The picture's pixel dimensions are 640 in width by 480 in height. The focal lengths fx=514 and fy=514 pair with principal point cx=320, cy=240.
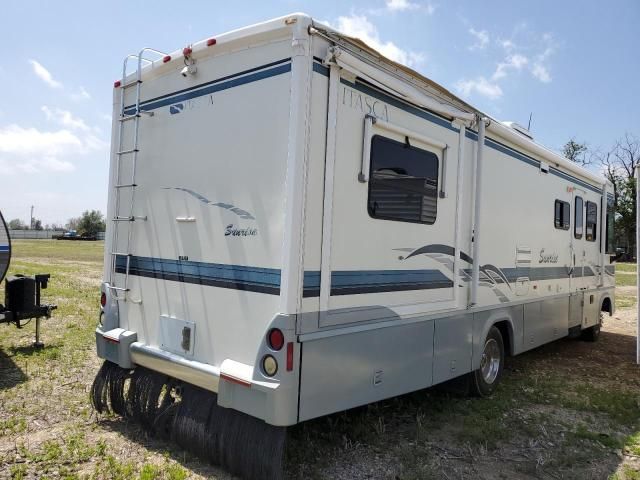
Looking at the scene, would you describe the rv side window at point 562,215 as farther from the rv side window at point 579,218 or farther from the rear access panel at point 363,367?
the rear access panel at point 363,367

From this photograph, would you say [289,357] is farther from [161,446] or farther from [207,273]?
[161,446]

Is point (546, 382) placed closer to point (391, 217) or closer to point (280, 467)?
point (391, 217)

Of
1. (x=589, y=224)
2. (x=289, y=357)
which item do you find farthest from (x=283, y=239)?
(x=589, y=224)

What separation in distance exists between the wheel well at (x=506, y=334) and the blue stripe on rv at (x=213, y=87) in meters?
3.73

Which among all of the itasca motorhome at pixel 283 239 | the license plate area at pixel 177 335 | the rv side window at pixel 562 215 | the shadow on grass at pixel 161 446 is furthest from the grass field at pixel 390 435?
the rv side window at pixel 562 215

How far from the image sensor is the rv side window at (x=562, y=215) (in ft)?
22.1

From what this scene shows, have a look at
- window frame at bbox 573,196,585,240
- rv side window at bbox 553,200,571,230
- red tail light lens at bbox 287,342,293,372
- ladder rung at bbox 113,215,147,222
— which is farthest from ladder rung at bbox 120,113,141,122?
window frame at bbox 573,196,585,240

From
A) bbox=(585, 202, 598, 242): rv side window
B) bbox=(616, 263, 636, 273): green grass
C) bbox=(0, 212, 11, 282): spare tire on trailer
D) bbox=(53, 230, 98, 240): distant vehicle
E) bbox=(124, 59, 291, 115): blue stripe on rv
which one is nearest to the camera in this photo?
bbox=(124, 59, 291, 115): blue stripe on rv

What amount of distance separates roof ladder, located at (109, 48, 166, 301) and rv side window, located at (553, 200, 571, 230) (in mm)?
5174

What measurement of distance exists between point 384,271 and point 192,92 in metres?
2.01

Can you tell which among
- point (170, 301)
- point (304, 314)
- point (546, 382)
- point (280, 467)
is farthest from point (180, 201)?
point (546, 382)

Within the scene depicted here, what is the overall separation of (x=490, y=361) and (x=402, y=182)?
2604 millimetres

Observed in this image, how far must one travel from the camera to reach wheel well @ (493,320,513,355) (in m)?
5.66

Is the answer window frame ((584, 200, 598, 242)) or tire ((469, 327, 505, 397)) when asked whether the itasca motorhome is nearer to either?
tire ((469, 327, 505, 397))
